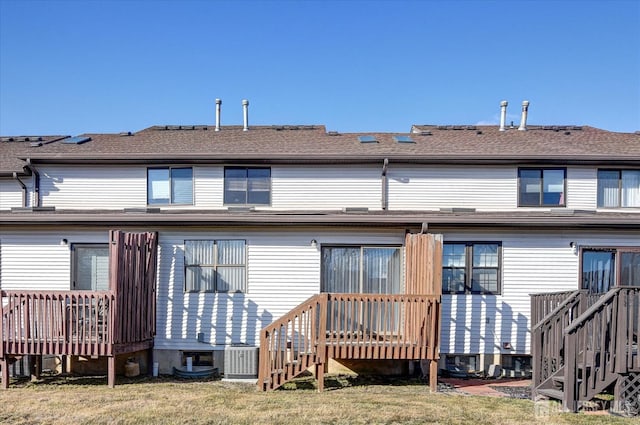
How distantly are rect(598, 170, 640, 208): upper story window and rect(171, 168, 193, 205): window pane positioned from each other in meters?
9.43

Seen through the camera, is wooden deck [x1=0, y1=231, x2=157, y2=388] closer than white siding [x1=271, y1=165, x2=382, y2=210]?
Yes

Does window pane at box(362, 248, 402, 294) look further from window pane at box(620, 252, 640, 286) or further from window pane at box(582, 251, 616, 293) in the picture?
window pane at box(620, 252, 640, 286)

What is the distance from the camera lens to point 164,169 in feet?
36.9

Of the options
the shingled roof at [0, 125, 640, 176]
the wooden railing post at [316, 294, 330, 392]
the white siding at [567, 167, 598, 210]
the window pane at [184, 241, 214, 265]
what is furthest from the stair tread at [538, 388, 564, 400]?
the window pane at [184, 241, 214, 265]

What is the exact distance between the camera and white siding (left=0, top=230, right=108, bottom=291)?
10055 millimetres

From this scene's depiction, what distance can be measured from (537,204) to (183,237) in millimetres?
7902

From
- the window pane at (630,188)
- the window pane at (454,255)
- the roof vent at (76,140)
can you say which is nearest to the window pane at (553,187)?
the window pane at (630,188)

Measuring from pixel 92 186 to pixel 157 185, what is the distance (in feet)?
5.24

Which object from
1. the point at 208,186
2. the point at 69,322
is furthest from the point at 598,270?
the point at 69,322

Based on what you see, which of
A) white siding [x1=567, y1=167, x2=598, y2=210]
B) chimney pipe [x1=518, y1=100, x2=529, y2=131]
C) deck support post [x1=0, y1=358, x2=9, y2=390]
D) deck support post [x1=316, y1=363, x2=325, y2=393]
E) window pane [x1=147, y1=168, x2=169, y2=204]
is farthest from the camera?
chimney pipe [x1=518, y1=100, x2=529, y2=131]

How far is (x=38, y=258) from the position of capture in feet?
33.2

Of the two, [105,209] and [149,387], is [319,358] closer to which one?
[149,387]

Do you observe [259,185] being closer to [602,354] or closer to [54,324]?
[54,324]

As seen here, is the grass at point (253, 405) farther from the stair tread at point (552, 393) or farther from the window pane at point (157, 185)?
the window pane at point (157, 185)
